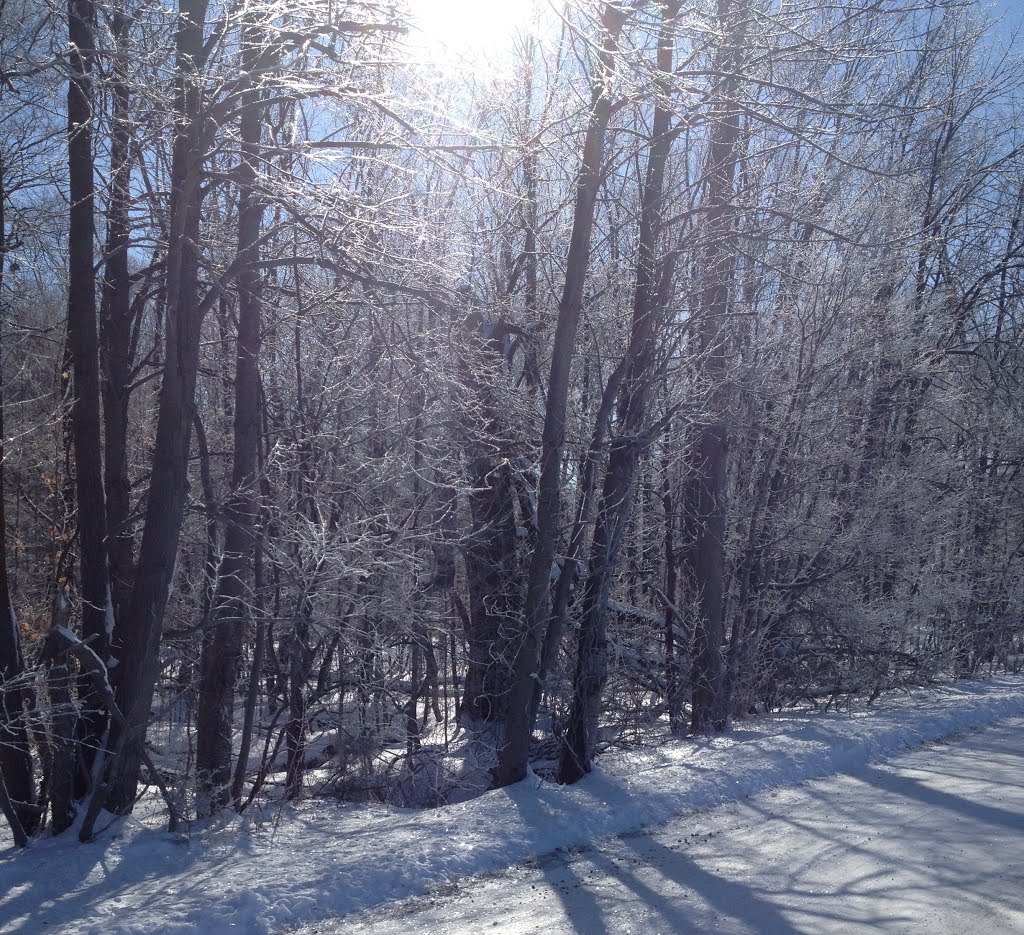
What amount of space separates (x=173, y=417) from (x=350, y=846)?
12.6 feet

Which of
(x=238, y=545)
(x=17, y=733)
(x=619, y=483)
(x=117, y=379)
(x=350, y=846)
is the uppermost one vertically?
(x=117, y=379)

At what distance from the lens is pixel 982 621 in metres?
19.4

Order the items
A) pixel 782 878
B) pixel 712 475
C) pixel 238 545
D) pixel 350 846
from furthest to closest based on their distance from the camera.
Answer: pixel 712 475, pixel 238 545, pixel 350 846, pixel 782 878

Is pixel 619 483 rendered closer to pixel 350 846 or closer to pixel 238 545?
pixel 238 545

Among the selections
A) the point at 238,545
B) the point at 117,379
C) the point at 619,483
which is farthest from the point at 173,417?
the point at 619,483

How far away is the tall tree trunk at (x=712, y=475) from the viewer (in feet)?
39.2

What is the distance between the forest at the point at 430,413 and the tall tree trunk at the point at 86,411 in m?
0.04

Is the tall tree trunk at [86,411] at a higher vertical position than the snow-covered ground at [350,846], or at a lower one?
higher

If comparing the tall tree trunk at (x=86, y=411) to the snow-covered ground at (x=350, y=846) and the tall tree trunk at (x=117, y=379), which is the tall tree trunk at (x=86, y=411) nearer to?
the tall tree trunk at (x=117, y=379)

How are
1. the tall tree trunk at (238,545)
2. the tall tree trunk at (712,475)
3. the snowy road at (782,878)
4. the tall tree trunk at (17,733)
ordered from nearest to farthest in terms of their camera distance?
the snowy road at (782,878), the tall tree trunk at (17,733), the tall tree trunk at (238,545), the tall tree trunk at (712,475)

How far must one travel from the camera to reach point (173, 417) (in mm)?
8023

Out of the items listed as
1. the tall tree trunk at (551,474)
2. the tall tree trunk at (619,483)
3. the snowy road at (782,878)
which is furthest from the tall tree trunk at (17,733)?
the tall tree trunk at (619,483)

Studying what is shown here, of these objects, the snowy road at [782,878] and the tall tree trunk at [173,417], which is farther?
the tall tree trunk at [173,417]

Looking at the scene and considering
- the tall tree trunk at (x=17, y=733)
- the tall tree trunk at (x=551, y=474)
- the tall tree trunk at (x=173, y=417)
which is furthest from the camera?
the tall tree trunk at (x=551, y=474)
